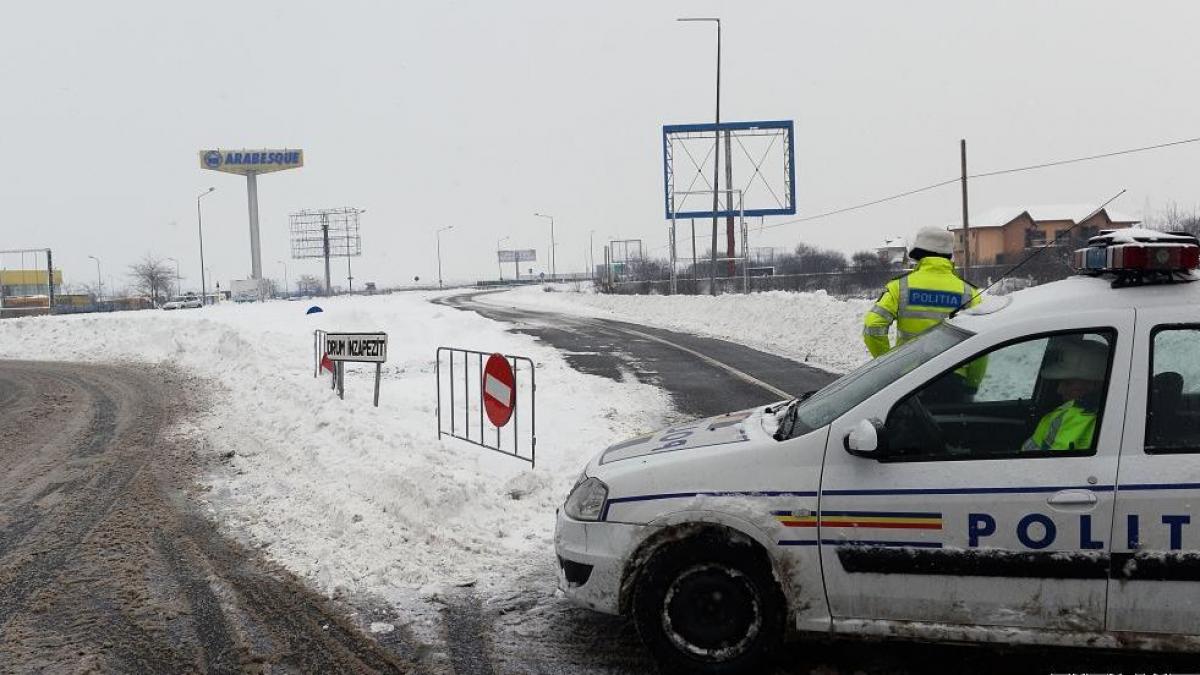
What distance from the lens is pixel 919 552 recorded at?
378cm

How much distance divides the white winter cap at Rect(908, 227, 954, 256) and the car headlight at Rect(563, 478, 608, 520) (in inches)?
126

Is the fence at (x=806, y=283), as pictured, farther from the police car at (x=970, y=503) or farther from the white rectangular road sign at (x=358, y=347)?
the police car at (x=970, y=503)

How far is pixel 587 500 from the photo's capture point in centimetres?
439

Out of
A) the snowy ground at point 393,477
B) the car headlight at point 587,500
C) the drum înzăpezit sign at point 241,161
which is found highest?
the drum înzăpezit sign at point 241,161

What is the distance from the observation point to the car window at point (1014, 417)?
12.3 feet

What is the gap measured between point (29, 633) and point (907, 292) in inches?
218

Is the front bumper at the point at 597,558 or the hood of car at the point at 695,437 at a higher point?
the hood of car at the point at 695,437

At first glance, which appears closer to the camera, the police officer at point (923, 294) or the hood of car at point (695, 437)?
the hood of car at point (695, 437)

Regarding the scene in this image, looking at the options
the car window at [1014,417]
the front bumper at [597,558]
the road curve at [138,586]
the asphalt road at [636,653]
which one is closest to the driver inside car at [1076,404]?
the car window at [1014,417]

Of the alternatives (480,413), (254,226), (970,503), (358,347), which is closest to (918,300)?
(970,503)

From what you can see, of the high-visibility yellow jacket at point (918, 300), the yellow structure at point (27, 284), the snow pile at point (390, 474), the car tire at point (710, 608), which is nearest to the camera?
the car tire at point (710, 608)

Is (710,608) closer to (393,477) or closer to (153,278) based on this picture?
(393,477)

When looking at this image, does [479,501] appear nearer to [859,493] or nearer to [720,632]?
[720,632]

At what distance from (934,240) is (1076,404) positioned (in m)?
2.71
